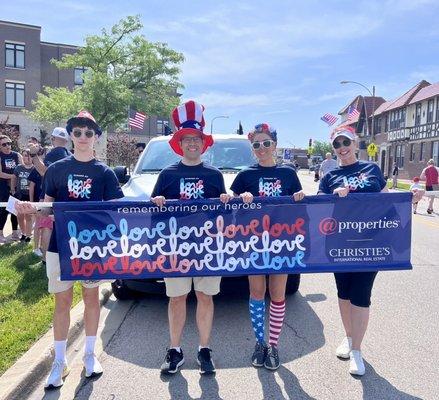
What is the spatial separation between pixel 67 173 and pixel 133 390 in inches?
69.9

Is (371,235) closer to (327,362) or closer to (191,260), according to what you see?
(327,362)

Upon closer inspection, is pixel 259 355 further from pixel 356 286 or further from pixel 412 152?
pixel 412 152

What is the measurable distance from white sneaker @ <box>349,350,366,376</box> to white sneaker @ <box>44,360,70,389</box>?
235cm

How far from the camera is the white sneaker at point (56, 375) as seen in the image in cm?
341

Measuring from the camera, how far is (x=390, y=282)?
21.9ft

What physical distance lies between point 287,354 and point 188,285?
1.18 m

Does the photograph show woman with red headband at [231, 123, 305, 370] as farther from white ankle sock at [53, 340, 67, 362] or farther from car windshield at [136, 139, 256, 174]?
car windshield at [136, 139, 256, 174]

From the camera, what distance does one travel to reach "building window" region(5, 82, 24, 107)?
39.1 metres

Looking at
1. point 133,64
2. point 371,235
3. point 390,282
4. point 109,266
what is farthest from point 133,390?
point 133,64

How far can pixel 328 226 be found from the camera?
12.3ft

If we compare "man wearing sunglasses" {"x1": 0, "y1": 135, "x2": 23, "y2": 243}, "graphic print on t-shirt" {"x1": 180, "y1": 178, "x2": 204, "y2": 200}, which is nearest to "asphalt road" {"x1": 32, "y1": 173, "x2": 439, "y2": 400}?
"graphic print on t-shirt" {"x1": 180, "y1": 178, "x2": 204, "y2": 200}

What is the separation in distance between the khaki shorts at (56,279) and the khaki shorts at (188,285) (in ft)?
1.99

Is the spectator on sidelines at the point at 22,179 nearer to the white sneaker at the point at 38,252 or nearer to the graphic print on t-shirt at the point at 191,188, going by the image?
the white sneaker at the point at 38,252

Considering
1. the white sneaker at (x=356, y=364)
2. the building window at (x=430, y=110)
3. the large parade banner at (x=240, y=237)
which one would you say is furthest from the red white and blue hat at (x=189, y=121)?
the building window at (x=430, y=110)
